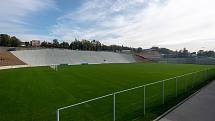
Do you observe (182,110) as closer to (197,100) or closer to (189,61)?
(197,100)

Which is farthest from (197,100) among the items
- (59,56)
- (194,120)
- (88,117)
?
(59,56)

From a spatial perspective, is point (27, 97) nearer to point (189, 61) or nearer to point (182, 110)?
point (182, 110)

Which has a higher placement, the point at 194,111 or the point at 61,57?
the point at 61,57

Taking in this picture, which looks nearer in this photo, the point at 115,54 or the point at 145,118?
the point at 145,118

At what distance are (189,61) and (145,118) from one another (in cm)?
14568

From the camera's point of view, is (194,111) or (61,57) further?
(61,57)

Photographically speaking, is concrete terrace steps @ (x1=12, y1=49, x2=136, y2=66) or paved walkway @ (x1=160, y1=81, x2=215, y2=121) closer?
paved walkway @ (x1=160, y1=81, x2=215, y2=121)

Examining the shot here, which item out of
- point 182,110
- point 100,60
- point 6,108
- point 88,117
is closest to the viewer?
point 88,117

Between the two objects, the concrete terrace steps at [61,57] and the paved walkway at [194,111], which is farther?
the concrete terrace steps at [61,57]

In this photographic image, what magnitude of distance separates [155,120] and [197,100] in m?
5.57

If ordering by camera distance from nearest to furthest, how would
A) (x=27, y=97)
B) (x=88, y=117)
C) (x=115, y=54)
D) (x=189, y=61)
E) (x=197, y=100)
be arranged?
(x=88, y=117), (x=197, y=100), (x=27, y=97), (x=115, y=54), (x=189, y=61)

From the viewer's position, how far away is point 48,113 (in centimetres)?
1234

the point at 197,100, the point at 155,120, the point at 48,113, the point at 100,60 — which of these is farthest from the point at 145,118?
the point at 100,60

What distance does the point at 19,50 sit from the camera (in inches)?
3649
